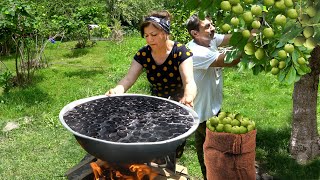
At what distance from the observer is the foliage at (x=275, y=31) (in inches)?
63.6

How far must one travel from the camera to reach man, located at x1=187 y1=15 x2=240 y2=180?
3.66 meters

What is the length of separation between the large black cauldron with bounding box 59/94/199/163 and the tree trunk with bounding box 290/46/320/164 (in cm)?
219

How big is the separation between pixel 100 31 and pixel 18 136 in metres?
8.70

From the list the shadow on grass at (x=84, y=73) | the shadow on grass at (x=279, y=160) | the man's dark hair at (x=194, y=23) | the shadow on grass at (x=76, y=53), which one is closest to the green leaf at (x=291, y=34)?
the man's dark hair at (x=194, y=23)

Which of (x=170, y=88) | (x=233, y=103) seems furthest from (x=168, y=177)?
(x=233, y=103)

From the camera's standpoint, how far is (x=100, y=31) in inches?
574

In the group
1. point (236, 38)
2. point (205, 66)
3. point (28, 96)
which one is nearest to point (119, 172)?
point (205, 66)

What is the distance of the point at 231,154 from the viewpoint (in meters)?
2.93

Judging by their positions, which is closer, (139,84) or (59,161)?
(59,161)

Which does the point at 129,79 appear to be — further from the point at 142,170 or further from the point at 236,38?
the point at 236,38

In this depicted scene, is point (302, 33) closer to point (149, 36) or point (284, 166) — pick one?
point (149, 36)

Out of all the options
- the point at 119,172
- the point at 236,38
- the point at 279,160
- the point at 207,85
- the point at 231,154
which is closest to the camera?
the point at 236,38

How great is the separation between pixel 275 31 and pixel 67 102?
630cm

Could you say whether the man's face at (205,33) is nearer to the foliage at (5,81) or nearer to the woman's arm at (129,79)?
the woman's arm at (129,79)
